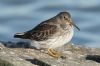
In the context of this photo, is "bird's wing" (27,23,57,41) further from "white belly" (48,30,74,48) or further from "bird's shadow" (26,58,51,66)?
"bird's shadow" (26,58,51,66)

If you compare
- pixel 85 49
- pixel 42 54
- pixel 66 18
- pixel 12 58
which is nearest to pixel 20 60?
pixel 12 58

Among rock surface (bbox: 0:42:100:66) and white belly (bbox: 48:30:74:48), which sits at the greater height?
white belly (bbox: 48:30:74:48)

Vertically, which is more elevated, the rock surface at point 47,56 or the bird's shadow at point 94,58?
the rock surface at point 47,56

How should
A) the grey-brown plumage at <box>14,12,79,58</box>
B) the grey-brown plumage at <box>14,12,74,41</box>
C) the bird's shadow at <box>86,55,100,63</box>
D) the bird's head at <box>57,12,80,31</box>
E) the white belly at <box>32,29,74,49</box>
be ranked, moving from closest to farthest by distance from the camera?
the bird's shadow at <box>86,55,100,63</box>, the white belly at <box>32,29,74,49</box>, the grey-brown plumage at <box>14,12,79,58</box>, the grey-brown plumage at <box>14,12,74,41</box>, the bird's head at <box>57,12,80,31</box>

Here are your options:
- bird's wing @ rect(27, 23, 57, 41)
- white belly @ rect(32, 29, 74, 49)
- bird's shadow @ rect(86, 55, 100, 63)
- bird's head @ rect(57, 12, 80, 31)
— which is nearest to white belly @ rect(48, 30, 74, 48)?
white belly @ rect(32, 29, 74, 49)

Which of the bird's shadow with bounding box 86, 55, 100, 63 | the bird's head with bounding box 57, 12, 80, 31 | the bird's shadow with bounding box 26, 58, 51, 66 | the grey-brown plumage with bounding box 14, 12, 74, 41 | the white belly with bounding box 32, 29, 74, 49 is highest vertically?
the bird's head with bounding box 57, 12, 80, 31

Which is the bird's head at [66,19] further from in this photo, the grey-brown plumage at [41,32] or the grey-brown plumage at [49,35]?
the grey-brown plumage at [41,32]

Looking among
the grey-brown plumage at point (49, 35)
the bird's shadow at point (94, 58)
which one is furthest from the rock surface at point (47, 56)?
the grey-brown plumage at point (49, 35)
